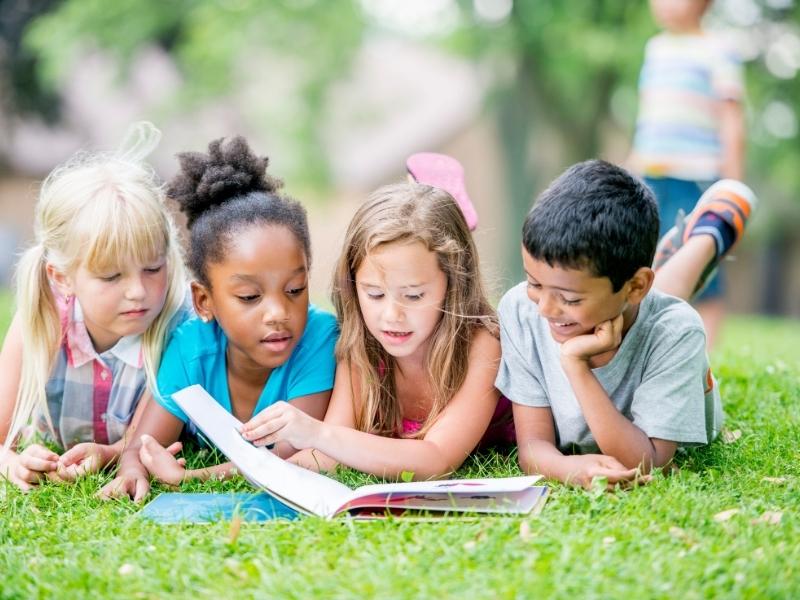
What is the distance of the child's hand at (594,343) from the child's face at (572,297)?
0.04 m

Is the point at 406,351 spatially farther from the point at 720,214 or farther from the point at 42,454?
the point at 720,214

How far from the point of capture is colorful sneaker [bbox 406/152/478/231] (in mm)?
4332

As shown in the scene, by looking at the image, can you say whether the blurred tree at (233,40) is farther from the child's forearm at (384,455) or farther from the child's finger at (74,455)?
the child's forearm at (384,455)

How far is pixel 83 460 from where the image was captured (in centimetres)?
372

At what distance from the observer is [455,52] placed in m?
14.8

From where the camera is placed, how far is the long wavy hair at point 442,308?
3.63 metres

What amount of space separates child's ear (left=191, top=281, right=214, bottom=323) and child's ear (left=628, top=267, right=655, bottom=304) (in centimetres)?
167

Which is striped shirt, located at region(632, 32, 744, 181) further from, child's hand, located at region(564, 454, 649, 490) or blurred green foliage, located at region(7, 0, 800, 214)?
blurred green foliage, located at region(7, 0, 800, 214)

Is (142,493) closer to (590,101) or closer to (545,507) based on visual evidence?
(545,507)

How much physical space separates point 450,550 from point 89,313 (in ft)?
6.46

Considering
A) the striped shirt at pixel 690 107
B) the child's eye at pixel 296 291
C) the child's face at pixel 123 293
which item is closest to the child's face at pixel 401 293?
the child's eye at pixel 296 291

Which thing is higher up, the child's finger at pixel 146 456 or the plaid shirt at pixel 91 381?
the plaid shirt at pixel 91 381

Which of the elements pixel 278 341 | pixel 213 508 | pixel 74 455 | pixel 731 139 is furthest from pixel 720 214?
pixel 74 455

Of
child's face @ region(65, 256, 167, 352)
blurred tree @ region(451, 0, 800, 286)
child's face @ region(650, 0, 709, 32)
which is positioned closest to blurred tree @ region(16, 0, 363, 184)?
blurred tree @ region(451, 0, 800, 286)
